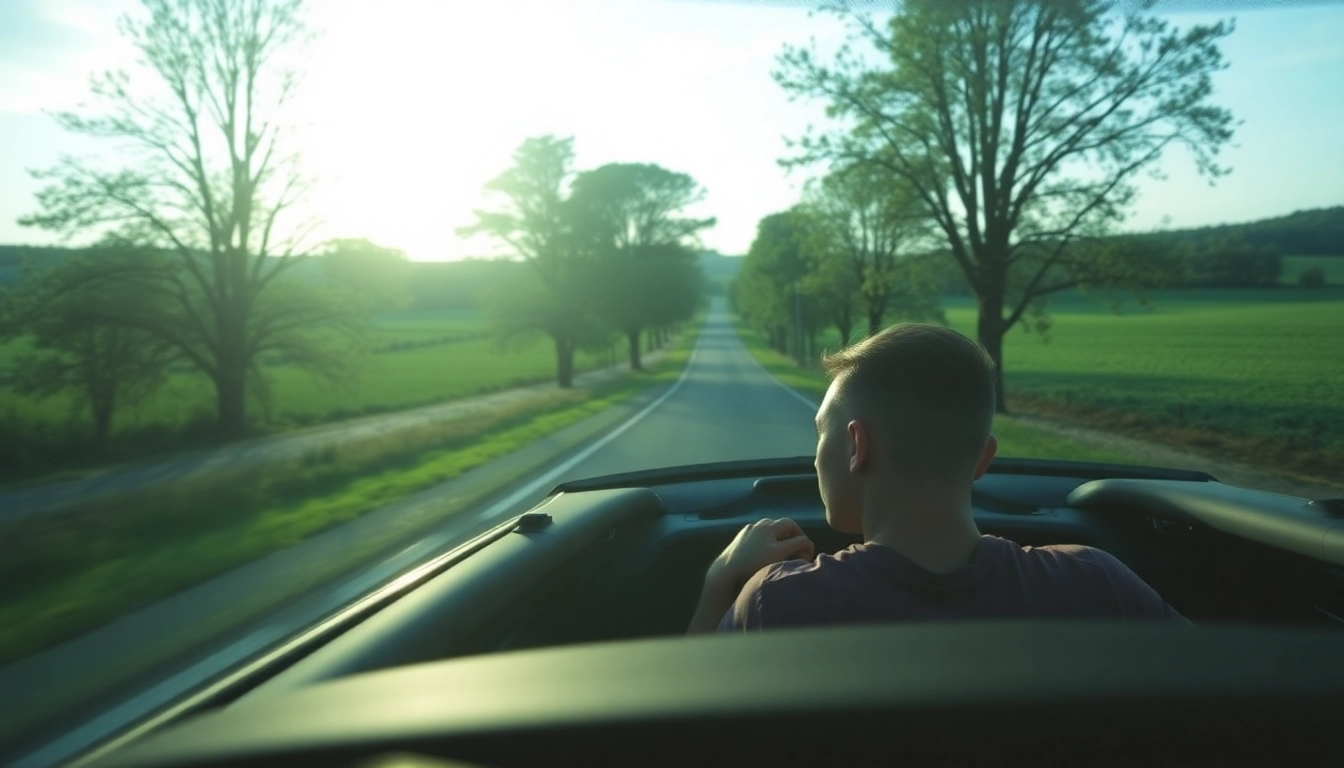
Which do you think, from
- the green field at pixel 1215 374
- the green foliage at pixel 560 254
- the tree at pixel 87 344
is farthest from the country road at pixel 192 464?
the green field at pixel 1215 374

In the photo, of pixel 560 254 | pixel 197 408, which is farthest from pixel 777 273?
pixel 197 408

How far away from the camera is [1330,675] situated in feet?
3.22

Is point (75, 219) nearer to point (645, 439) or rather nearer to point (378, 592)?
point (645, 439)

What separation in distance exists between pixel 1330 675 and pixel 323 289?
1198 inches

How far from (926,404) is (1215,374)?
1479 cm

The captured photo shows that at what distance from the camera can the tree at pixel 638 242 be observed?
47406mm

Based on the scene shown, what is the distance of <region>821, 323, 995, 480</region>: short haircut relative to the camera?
1796 millimetres

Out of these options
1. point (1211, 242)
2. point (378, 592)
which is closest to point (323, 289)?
point (1211, 242)

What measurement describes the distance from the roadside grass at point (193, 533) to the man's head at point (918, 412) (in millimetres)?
5308

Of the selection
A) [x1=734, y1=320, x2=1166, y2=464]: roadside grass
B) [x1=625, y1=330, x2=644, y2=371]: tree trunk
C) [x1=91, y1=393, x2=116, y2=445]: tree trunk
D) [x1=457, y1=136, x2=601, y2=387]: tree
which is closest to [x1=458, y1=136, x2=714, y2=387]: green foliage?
[x1=457, y1=136, x2=601, y2=387]: tree

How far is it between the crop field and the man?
19.3m

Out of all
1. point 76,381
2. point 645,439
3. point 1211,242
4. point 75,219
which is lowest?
point 645,439

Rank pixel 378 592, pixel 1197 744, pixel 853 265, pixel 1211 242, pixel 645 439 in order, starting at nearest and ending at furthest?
pixel 1197 744
pixel 378 592
pixel 1211 242
pixel 645 439
pixel 853 265

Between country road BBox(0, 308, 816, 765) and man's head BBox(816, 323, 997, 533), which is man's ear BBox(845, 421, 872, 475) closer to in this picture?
man's head BBox(816, 323, 997, 533)
